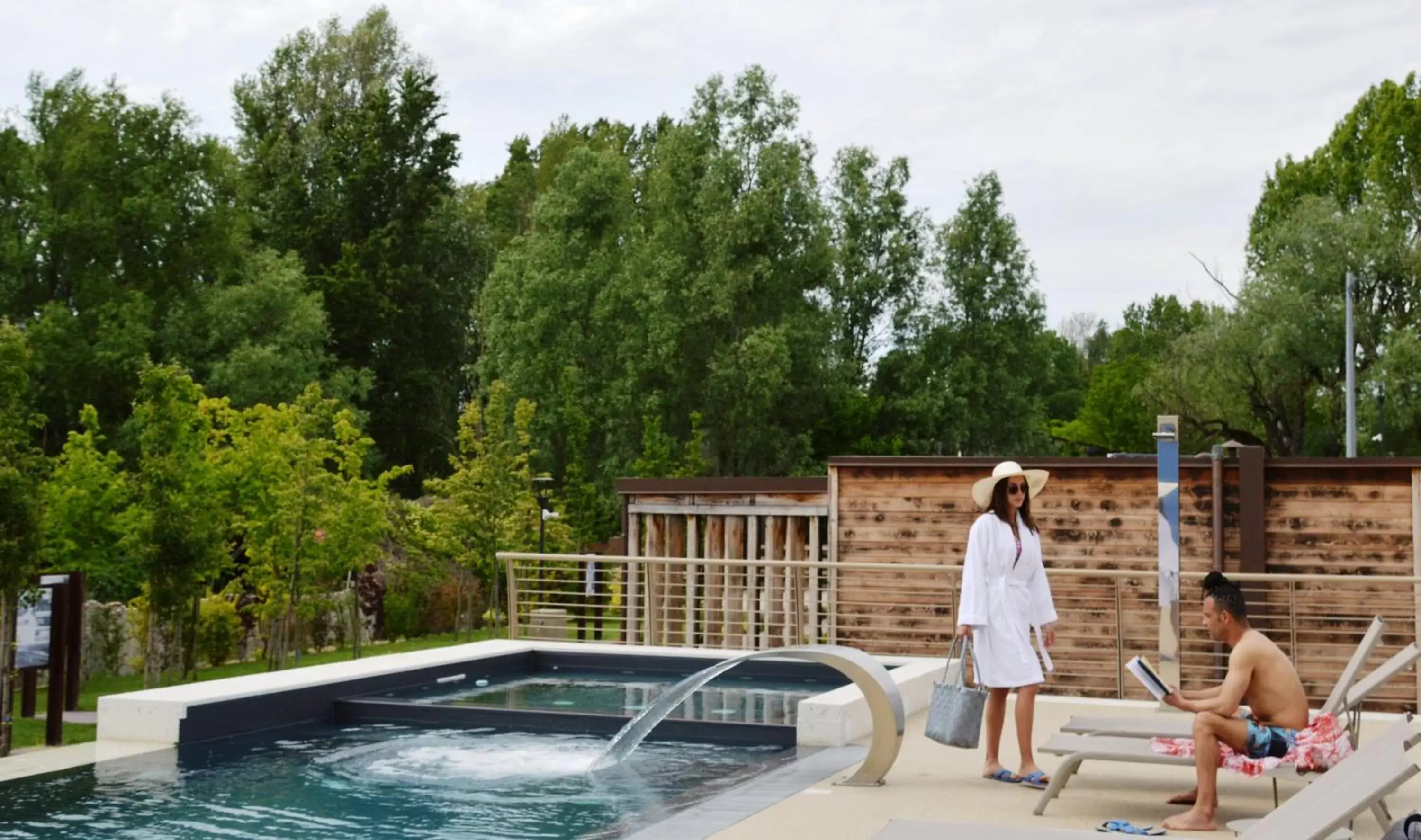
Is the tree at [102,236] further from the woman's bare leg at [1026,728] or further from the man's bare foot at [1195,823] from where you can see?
the man's bare foot at [1195,823]

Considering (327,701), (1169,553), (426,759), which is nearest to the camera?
(426,759)

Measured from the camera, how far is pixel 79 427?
41.3 m

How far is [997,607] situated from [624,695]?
18.5ft

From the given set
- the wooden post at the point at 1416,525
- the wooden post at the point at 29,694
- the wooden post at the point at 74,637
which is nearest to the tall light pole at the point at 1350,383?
the wooden post at the point at 1416,525

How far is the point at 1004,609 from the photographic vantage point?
8.16 m

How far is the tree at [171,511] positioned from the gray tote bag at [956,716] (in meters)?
11.0

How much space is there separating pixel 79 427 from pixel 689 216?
1741cm

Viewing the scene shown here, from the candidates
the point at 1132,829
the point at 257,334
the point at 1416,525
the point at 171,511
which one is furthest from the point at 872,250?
the point at 1132,829

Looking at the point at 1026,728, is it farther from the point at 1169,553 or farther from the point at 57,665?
the point at 57,665

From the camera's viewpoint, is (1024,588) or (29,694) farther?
(29,694)

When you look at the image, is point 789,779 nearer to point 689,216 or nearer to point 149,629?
point 149,629

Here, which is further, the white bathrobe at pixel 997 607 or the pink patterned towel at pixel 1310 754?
the white bathrobe at pixel 997 607

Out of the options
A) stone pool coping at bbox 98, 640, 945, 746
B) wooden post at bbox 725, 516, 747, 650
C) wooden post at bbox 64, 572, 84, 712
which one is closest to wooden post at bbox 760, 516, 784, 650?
wooden post at bbox 725, 516, 747, 650

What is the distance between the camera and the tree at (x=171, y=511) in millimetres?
16547
